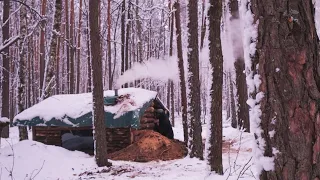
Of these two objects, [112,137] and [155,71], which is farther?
[155,71]

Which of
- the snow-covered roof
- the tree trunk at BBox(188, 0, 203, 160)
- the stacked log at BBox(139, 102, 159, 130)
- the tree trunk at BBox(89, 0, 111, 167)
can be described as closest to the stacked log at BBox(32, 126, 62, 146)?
the snow-covered roof

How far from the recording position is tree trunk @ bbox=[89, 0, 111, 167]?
9.02 m

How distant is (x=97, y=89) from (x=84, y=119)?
326 cm

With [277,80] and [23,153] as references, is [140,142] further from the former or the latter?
[277,80]

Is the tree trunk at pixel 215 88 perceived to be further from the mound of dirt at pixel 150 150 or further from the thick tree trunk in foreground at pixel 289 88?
the thick tree trunk in foreground at pixel 289 88

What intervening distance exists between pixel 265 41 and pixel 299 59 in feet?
0.59

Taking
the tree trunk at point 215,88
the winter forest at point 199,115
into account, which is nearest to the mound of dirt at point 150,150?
the winter forest at point 199,115

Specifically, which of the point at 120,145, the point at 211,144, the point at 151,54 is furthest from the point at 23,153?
the point at 151,54

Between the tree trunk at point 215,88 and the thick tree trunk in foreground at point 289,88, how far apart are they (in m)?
4.98

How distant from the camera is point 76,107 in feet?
41.8

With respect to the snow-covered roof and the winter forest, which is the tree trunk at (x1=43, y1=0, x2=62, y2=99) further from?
the snow-covered roof

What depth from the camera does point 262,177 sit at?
1.59m

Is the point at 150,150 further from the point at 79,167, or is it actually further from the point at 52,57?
the point at 52,57

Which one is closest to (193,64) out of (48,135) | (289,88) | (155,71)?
(48,135)
